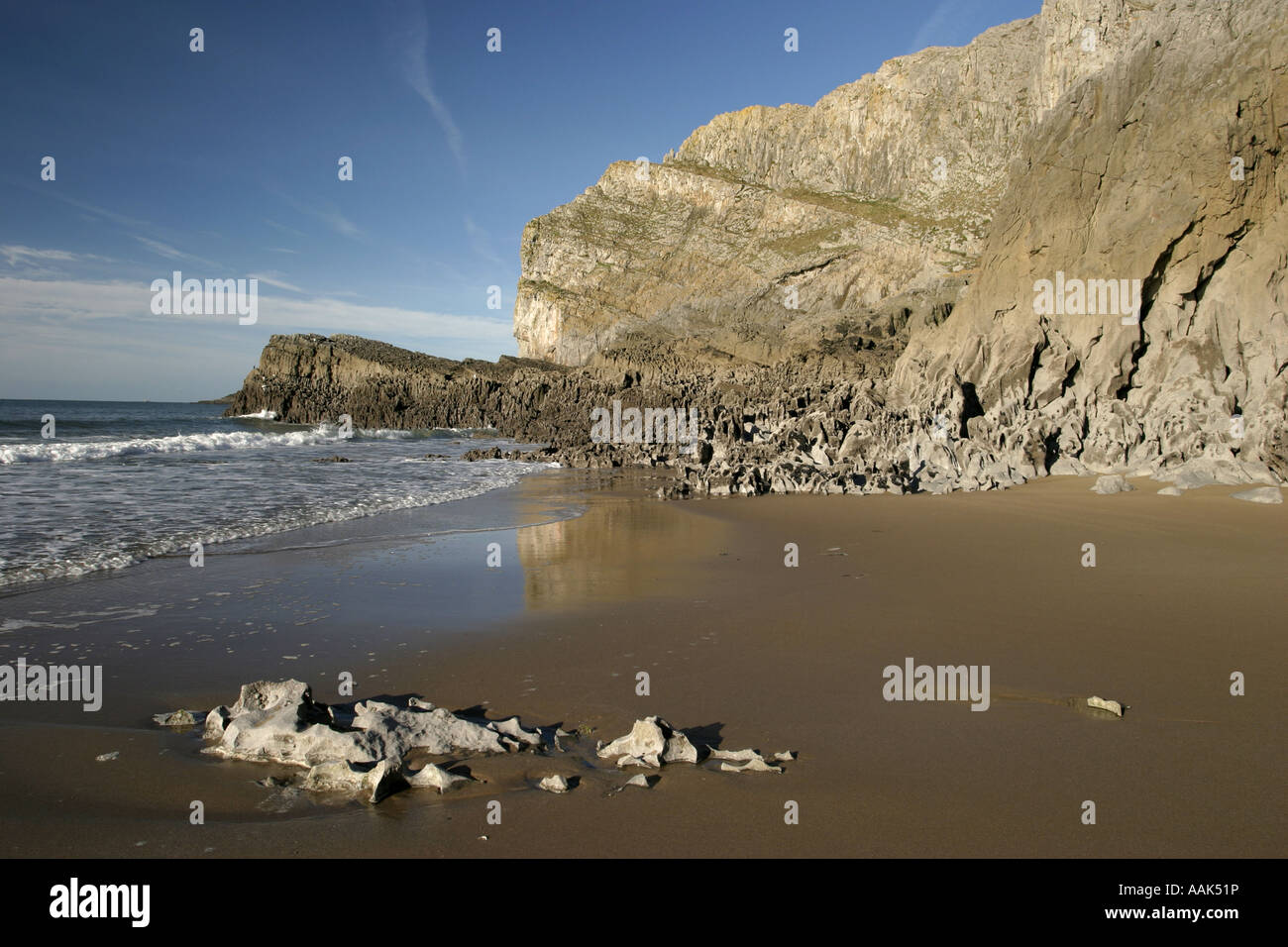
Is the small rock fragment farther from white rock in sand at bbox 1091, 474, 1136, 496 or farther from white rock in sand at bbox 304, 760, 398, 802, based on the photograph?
white rock in sand at bbox 1091, 474, 1136, 496

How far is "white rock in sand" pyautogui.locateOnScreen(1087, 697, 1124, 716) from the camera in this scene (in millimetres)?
3613

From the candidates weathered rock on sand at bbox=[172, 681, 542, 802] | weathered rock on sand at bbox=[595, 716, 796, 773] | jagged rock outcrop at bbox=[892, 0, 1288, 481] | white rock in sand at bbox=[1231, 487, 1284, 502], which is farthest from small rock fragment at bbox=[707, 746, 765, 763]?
jagged rock outcrop at bbox=[892, 0, 1288, 481]

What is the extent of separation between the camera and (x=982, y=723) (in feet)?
11.7

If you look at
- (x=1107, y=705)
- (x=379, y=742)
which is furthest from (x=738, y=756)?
(x=1107, y=705)

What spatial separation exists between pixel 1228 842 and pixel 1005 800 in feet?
2.35

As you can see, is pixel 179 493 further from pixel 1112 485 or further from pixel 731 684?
pixel 1112 485

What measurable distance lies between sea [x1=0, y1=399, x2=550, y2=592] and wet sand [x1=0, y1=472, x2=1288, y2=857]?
138 cm

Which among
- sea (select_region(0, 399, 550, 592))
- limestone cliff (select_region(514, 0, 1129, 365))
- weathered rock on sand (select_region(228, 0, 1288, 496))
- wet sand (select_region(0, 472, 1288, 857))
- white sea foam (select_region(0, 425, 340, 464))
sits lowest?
wet sand (select_region(0, 472, 1288, 857))

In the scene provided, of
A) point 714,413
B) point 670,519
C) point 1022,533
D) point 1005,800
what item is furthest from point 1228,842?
point 714,413

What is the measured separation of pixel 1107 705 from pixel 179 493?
14.8 meters

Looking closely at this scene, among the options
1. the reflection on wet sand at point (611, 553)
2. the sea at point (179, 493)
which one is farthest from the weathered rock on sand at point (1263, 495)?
the sea at point (179, 493)

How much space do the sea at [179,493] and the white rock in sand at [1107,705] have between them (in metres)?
8.71

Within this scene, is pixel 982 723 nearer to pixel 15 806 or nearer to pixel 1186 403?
pixel 15 806

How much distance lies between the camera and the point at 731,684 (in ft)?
13.8
